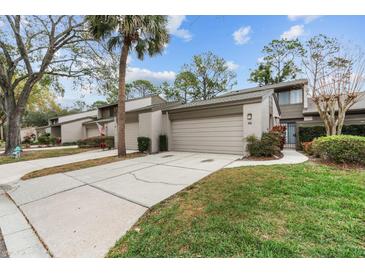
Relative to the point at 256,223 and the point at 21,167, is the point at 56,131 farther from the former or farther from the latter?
the point at 256,223

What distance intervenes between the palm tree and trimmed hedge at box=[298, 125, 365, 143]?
922cm

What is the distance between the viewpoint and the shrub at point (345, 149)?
16.8 feet

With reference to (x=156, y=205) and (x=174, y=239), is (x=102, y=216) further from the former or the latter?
(x=174, y=239)

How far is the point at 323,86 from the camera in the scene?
9.14m

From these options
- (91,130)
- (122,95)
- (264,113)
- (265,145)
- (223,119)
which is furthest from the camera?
(91,130)

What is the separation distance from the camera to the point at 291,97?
16000mm

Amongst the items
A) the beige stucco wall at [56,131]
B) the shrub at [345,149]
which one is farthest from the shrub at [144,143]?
the beige stucco wall at [56,131]

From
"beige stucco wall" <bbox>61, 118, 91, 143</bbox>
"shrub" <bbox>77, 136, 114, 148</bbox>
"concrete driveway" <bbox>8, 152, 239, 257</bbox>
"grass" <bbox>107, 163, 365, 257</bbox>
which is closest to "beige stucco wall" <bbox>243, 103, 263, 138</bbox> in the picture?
"concrete driveway" <bbox>8, 152, 239, 257</bbox>

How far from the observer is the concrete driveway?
227 centimetres

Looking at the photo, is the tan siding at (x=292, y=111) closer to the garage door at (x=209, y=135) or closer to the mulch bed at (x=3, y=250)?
the garage door at (x=209, y=135)

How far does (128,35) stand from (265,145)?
25.8 ft

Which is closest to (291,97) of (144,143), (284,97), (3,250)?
(284,97)
